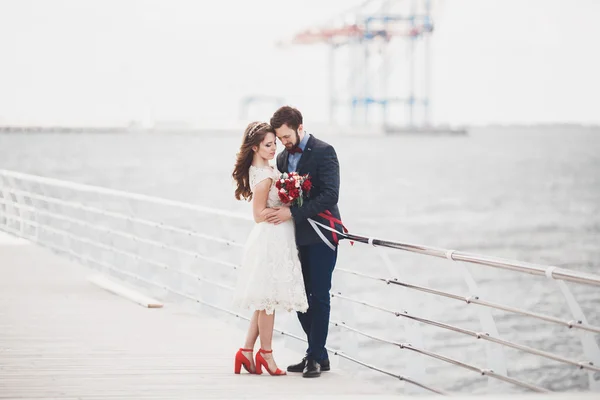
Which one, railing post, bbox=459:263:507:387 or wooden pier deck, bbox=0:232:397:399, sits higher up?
railing post, bbox=459:263:507:387

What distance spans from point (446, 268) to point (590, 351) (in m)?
17.8

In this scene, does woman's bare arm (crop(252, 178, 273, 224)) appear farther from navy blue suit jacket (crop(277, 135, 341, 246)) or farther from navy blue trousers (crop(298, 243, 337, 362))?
navy blue trousers (crop(298, 243, 337, 362))

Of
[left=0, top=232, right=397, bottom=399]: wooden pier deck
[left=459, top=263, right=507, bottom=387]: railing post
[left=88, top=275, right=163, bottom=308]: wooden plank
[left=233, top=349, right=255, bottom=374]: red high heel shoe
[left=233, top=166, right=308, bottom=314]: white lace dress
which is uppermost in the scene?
[left=233, top=166, right=308, bottom=314]: white lace dress

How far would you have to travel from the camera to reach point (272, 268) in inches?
179

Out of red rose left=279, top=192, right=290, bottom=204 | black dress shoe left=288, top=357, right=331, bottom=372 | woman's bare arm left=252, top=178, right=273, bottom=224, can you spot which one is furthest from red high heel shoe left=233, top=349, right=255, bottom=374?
red rose left=279, top=192, right=290, bottom=204

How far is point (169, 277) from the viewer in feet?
59.7

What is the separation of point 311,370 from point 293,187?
851 mm

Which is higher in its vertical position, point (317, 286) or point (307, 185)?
point (307, 185)

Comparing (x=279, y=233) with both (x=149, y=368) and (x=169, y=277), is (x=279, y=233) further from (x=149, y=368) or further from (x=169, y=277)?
(x=169, y=277)

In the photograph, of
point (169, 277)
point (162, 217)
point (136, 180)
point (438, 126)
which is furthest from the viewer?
point (438, 126)

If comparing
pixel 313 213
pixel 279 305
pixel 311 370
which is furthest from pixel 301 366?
pixel 313 213

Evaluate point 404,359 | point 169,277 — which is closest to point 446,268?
point 169,277

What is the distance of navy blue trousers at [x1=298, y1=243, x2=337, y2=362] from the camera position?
4.59 meters

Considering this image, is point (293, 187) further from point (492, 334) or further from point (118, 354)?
point (118, 354)
